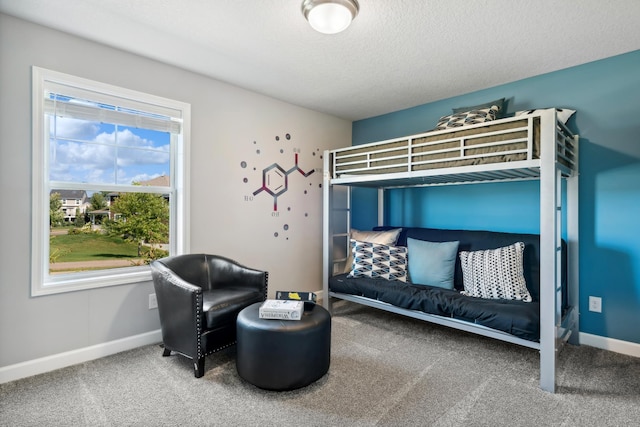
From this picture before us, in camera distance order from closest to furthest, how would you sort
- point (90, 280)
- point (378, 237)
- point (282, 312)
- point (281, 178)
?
point (282, 312) < point (90, 280) < point (378, 237) < point (281, 178)

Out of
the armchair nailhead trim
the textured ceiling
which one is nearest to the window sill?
the armchair nailhead trim

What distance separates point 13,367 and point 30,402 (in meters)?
0.41

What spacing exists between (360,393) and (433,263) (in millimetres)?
1442

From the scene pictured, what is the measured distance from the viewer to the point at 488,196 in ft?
10.9

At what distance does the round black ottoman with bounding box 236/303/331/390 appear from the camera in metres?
1.96

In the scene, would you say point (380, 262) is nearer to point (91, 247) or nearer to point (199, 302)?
point (199, 302)

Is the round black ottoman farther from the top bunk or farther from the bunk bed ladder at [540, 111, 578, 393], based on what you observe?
the top bunk

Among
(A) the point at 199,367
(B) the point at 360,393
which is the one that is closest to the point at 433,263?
(B) the point at 360,393

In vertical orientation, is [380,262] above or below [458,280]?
above

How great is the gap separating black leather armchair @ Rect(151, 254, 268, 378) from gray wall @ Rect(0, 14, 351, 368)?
0.37m

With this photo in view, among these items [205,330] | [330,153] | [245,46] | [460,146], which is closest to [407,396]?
[205,330]

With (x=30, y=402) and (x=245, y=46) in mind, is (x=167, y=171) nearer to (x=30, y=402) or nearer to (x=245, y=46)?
(x=245, y=46)

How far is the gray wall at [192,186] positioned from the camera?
213 cm

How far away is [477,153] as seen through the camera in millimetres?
2484
